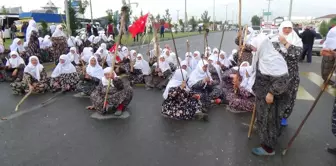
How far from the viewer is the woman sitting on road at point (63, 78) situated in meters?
7.60

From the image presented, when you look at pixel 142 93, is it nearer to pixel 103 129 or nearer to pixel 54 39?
pixel 103 129

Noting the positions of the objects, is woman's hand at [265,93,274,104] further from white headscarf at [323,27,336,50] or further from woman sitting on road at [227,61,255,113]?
white headscarf at [323,27,336,50]

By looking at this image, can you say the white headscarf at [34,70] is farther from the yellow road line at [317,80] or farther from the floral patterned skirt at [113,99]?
the yellow road line at [317,80]

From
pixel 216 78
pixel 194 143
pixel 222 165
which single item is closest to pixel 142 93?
pixel 216 78

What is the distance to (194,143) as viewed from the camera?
14.2 ft

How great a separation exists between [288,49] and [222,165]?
173 cm

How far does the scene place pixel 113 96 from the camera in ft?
18.6

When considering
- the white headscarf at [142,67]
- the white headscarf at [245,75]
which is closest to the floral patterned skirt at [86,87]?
the white headscarf at [142,67]

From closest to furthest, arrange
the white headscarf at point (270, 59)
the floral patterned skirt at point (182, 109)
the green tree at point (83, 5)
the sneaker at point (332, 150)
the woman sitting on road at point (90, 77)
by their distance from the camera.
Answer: the white headscarf at point (270, 59)
the sneaker at point (332, 150)
the floral patterned skirt at point (182, 109)
the woman sitting on road at point (90, 77)
the green tree at point (83, 5)

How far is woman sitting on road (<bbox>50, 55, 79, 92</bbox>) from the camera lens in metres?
7.60

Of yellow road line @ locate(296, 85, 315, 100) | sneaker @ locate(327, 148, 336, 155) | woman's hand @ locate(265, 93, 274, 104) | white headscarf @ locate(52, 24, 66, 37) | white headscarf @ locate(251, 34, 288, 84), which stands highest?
white headscarf @ locate(52, 24, 66, 37)

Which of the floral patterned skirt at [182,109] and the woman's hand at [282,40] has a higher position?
the woman's hand at [282,40]

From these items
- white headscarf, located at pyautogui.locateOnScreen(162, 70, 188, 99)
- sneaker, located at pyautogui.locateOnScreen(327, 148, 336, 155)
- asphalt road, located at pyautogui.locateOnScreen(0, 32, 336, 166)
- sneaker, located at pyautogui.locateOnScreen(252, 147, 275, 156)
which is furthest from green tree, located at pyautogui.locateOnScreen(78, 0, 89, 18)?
sneaker, located at pyautogui.locateOnScreen(327, 148, 336, 155)

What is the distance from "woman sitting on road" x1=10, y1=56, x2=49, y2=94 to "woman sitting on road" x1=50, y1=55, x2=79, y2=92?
273mm
